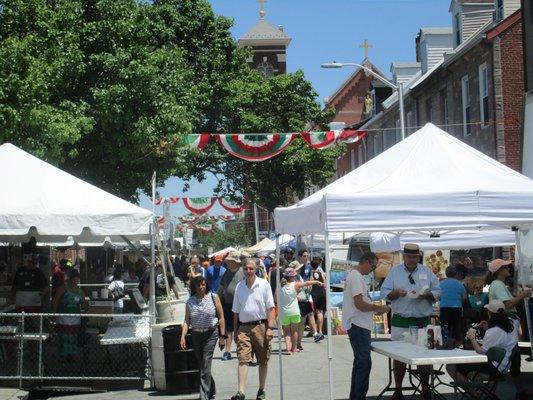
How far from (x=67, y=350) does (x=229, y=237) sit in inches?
3521

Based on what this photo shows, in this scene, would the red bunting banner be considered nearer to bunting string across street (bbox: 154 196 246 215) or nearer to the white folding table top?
bunting string across street (bbox: 154 196 246 215)

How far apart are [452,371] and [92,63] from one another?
1815cm

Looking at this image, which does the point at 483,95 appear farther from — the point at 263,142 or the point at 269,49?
the point at 269,49

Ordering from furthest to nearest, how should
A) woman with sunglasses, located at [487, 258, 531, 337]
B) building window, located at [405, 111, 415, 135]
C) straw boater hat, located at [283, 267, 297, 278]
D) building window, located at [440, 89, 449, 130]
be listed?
building window, located at [405, 111, 415, 135] → building window, located at [440, 89, 449, 130] → straw boater hat, located at [283, 267, 297, 278] → woman with sunglasses, located at [487, 258, 531, 337]

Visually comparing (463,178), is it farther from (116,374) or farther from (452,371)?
(116,374)

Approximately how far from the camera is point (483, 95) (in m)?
29.3

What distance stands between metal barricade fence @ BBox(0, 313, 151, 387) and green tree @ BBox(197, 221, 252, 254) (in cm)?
7821

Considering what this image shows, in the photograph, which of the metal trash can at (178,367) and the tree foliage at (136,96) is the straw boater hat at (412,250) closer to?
the metal trash can at (178,367)

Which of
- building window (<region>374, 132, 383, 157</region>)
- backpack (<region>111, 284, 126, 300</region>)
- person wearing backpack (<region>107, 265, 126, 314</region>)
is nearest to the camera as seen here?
person wearing backpack (<region>107, 265, 126, 314</region>)

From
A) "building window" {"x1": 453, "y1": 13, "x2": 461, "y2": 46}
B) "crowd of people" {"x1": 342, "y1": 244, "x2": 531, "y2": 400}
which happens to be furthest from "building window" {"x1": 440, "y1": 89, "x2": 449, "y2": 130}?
"crowd of people" {"x1": 342, "y1": 244, "x2": 531, "y2": 400}

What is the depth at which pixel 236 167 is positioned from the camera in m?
43.7

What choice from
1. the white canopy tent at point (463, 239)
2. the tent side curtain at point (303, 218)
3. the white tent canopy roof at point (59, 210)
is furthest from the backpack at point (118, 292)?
the tent side curtain at point (303, 218)

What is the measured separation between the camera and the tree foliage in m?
20.2

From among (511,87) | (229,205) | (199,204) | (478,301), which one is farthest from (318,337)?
(199,204)
